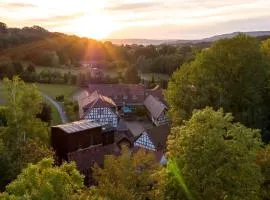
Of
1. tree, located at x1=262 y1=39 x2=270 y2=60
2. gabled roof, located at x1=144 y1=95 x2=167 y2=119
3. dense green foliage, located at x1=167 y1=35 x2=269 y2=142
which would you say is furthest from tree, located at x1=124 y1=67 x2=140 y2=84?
dense green foliage, located at x1=167 y1=35 x2=269 y2=142

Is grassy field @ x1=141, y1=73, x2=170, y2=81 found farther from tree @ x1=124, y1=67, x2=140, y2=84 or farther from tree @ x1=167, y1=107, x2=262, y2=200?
tree @ x1=167, y1=107, x2=262, y2=200

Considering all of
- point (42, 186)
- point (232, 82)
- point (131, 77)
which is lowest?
point (131, 77)

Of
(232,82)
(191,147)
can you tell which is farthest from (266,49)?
(191,147)

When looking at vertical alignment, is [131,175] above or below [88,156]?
above

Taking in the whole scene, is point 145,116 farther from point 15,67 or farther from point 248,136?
point 248,136

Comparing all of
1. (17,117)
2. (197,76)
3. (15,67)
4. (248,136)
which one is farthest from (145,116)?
(248,136)

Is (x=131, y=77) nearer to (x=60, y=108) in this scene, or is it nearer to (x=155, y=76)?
(x=155, y=76)

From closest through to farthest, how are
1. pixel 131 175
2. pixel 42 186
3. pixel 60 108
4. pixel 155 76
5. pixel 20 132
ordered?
pixel 42 186, pixel 131 175, pixel 20 132, pixel 60 108, pixel 155 76
